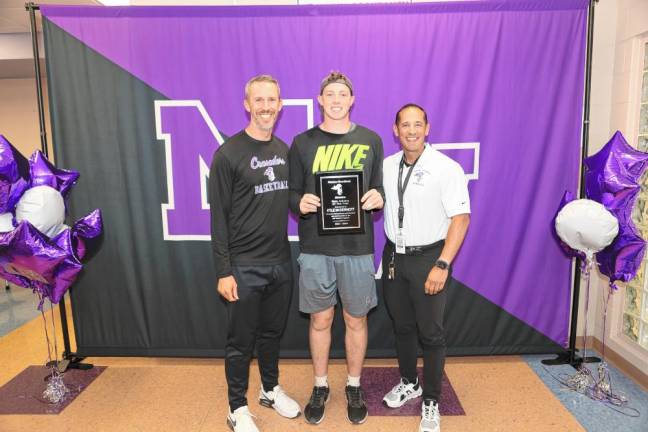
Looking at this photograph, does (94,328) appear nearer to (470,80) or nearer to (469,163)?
(469,163)

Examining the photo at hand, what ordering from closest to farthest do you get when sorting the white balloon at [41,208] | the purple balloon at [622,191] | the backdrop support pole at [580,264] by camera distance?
1. the white balloon at [41,208]
2. the purple balloon at [622,191]
3. the backdrop support pole at [580,264]

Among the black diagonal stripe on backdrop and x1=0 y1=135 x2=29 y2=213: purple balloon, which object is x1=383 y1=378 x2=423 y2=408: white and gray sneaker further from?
x1=0 y1=135 x2=29 y2=213: purple balloon

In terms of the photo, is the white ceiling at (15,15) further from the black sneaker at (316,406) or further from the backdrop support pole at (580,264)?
the backdrop support pole at (580,264)

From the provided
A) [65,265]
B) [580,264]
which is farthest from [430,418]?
[65,265]

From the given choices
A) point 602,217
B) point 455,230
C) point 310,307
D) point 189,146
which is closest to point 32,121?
point 189,146

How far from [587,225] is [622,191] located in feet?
0.96

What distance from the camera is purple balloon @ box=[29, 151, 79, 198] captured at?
2512 mm

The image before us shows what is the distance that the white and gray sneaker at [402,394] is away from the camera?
252cm

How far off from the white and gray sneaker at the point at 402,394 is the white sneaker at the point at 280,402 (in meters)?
0.52

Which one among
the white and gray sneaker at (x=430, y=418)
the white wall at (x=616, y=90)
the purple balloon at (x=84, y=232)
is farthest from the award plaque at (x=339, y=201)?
the white wall at (x=616, y=90)

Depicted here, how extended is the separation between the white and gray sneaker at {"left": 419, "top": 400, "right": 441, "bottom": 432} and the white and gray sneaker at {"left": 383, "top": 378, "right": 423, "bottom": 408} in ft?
0.69

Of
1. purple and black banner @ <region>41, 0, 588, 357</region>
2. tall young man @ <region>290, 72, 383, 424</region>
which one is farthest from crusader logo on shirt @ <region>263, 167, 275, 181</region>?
purple and black banner @ <region>41, 0, 588, 357</region>

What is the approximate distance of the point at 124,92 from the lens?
2.90 metres

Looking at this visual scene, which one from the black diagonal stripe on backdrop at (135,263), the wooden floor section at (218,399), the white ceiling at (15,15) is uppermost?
the white ceiling at (15,15)
